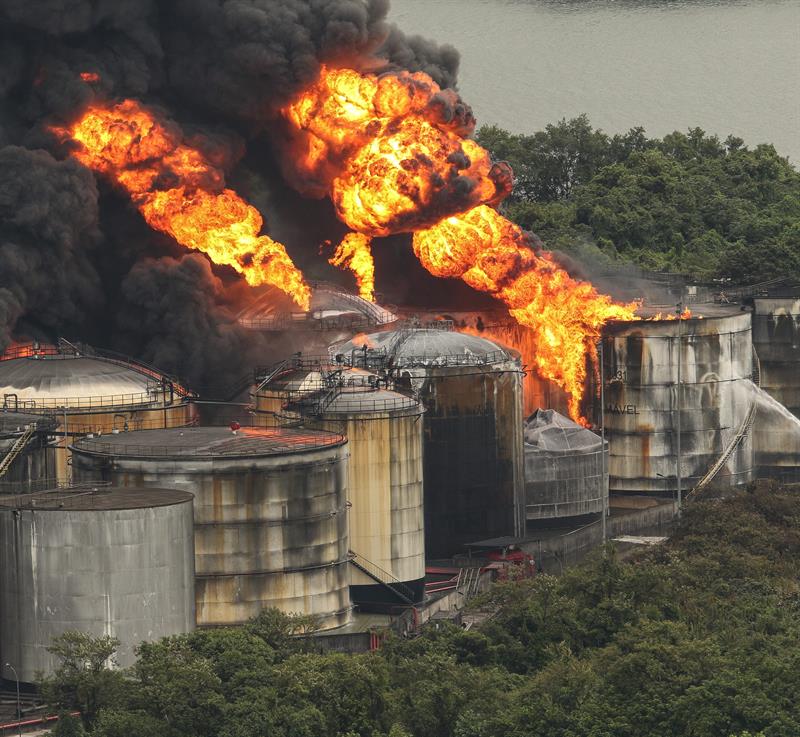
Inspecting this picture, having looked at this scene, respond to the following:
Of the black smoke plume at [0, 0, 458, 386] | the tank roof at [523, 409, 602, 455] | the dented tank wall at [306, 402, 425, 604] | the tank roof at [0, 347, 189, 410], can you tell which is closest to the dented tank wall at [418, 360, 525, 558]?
the tank roof at [523, 409, 602, 455]

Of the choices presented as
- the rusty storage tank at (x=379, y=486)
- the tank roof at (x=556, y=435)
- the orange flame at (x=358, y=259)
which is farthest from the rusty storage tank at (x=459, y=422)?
the orange flame at (x=358, y=259)

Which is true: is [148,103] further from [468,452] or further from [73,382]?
[468,452]

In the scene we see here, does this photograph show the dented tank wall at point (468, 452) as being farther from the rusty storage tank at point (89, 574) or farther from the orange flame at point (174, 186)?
the rusty storage tank at point (89, 574)

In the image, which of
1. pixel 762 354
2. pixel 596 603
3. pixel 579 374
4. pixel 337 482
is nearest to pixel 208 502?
pixel 337 482

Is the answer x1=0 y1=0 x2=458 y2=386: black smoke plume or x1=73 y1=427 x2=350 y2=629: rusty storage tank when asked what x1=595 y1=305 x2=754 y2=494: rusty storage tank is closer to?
x1=0 y1=0 x2=458 y2=386: black smoke plume

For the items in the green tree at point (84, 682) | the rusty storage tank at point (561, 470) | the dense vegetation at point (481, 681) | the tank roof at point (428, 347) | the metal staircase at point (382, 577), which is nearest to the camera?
the dense vegetation at point (481, 681)

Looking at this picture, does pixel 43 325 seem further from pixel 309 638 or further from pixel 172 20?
pixel 309 638
